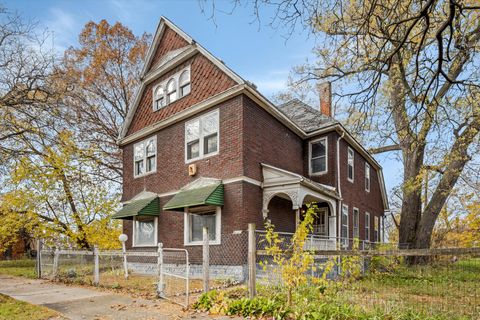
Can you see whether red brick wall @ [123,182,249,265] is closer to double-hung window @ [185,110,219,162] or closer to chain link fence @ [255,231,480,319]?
double-hung window @ [185,110,219,162]

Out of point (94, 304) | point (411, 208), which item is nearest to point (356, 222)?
point (411, 208)

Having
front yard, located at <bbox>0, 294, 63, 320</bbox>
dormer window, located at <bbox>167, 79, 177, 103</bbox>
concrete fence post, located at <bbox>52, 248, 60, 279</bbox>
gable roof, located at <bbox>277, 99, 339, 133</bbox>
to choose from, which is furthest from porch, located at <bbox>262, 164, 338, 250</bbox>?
concrete fence post, located at <bbox>52, 248, 60, 279</bbox>

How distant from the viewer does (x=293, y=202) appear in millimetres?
11734

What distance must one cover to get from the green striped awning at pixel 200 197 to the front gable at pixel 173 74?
347 centimetres

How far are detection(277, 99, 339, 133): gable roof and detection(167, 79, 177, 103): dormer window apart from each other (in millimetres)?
4459

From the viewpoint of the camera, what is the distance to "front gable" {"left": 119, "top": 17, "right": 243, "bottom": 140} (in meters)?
13.0

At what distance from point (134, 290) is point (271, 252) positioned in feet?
15.5

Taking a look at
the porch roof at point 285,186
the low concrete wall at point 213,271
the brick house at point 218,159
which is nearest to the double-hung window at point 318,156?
the brick house at point 218,159

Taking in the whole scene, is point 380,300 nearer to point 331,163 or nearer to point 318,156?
point 331,163

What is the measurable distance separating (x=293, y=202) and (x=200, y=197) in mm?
3093

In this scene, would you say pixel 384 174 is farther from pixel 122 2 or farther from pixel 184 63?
pixel 122 2

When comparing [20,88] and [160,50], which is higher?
[160,50]

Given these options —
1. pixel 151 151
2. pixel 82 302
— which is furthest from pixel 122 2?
pixel 151 151

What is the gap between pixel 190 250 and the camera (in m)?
12.7
